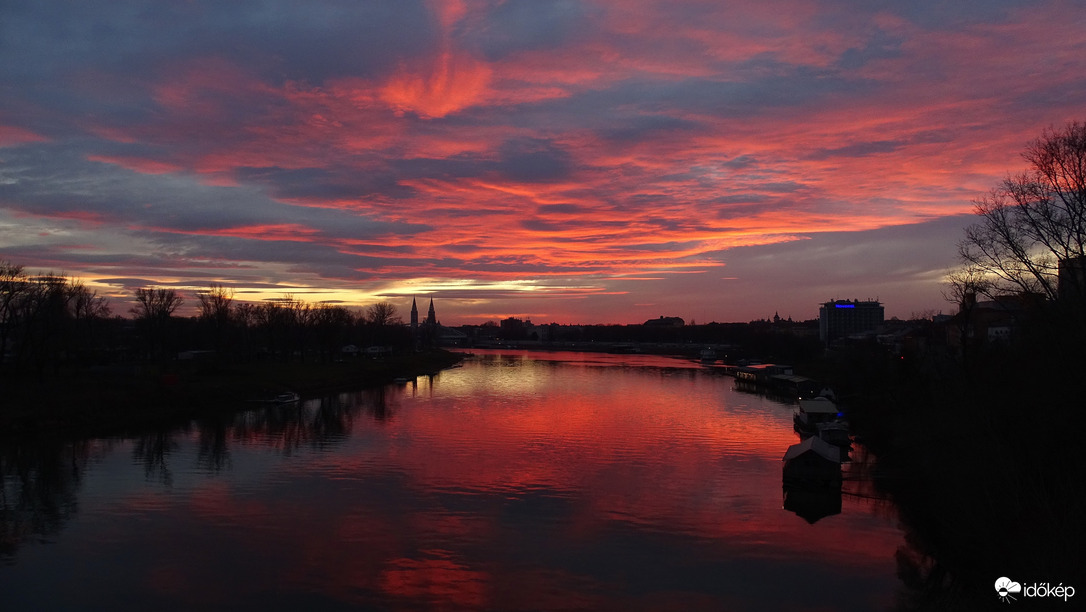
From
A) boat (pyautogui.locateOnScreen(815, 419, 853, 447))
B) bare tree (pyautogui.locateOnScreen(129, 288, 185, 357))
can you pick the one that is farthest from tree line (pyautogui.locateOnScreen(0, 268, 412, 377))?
boat (pyautogui.locateOnScreen(815, 419, 853, 447))

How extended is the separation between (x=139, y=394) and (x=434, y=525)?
1401 inches

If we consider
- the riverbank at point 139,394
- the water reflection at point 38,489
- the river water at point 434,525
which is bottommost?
the river water at point 434,525

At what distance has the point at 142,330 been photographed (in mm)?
76000

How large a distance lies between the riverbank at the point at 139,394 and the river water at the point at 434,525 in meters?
4.45

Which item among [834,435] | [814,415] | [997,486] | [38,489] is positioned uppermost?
[997,486]

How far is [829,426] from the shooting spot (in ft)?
128

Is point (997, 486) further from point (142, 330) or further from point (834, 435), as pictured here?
point (142, 330)

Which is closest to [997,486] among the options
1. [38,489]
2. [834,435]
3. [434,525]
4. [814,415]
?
[434,525]

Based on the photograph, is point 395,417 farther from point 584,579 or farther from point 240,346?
point 240,346

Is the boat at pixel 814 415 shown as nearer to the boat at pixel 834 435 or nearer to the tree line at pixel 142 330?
the boat at pixel 834 435

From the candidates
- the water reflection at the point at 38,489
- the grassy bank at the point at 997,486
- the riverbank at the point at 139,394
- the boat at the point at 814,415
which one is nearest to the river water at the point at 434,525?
the water reflection at the point at 38,489

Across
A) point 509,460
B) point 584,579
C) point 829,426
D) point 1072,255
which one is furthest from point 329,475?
point 1072,255

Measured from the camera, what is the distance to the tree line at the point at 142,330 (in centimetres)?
4950

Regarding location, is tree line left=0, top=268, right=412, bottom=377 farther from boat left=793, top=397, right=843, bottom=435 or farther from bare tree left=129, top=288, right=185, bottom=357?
boat left=793, top=397, right=843, bottom=435
